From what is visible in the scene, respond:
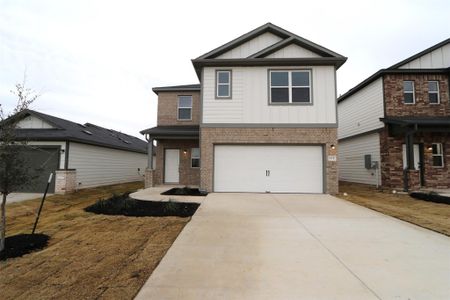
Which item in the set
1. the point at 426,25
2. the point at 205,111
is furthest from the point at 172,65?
the point at 426,25

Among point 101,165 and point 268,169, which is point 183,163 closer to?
point 268,169

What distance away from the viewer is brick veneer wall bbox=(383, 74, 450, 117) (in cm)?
1298

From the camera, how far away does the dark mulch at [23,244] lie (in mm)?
3955

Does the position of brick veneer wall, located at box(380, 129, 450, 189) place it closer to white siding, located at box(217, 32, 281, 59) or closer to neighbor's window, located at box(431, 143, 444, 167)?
neighbor's window, located at box(431, 143, 444, 167)

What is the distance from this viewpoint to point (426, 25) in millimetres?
17422

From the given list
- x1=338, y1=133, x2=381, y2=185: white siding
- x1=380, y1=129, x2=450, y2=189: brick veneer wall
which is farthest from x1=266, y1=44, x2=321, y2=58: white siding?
x1=338, y1=133, x2=381, y2=185: white siding

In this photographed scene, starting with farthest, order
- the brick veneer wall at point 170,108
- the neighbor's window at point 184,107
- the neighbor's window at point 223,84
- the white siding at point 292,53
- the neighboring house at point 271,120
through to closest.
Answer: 1. the neighbor's window at point 184,107
2. the brick veneer wall at point 170,108
3. the white siding at point 292,53
4. the neighbor's window at point 223,84
5. the neighboring house at point 271,120

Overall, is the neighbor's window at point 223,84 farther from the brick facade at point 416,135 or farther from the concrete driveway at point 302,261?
the brick facade at point 416,135

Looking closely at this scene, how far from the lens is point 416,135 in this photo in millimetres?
12828

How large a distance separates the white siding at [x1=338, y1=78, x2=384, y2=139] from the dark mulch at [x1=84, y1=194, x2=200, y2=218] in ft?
40.7

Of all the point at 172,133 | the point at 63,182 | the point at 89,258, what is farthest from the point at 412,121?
the point at 63,182

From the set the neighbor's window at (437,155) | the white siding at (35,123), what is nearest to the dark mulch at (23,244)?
the white siding at (35,123)

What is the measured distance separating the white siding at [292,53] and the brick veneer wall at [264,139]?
12.4 feet

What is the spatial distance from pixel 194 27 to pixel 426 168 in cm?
1768
